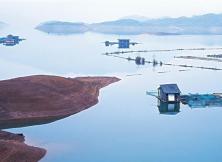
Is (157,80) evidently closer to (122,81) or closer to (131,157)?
(122,81)

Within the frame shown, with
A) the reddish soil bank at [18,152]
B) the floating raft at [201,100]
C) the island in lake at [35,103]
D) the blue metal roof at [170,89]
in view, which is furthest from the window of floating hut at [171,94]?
the reddish soil bank at [18,152]

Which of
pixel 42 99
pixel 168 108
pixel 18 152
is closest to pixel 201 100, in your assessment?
pixel 168 108

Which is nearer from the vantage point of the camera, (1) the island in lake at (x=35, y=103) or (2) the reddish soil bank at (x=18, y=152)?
(2) the reddish soil bank at (x=18, y=152)

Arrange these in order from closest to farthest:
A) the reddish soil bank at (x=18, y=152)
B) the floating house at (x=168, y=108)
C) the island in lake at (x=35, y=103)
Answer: the reddish soil bank at (x=18, y=152), the island in lake at (x=35, y=103), the floating house at (x=168, y=108)

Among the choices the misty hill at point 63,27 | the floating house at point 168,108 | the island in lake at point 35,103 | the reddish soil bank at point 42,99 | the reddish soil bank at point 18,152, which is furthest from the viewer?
the misty hill at point 63,27

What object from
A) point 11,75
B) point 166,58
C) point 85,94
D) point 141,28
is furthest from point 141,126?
point 141,28

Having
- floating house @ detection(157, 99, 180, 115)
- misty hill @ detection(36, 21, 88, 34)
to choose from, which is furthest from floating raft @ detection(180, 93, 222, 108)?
misty hill @ detection(36, 21, 88, 34)

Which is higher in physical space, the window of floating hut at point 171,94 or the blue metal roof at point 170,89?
the blue metal roof at point 170,89

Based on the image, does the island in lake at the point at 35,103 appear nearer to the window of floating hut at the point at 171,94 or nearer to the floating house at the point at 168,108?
the floating house at the point at 168,108
